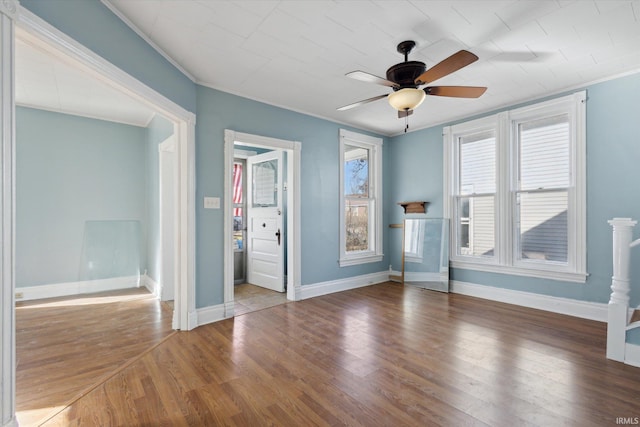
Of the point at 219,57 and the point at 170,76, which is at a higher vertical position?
the point at 219,57

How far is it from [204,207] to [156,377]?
5.75ft

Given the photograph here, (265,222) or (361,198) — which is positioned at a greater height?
(361,198)

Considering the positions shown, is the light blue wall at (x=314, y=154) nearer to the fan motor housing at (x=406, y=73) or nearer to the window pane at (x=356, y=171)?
the window pane at (x=356, y=171)

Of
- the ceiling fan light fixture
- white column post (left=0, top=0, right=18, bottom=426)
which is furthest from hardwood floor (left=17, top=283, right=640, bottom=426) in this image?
the ceiling fan light fixture

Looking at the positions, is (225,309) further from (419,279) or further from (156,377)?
(419,279)

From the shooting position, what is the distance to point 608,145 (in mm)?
3363

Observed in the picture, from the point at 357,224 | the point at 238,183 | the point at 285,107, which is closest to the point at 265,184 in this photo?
the point at 238,183

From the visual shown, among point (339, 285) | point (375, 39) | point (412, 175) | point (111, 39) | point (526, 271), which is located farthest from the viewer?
point (412, 175)

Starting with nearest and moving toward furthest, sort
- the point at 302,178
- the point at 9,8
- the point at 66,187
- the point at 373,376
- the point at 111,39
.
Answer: the point at 9,8
the point at 111,39
the point at 373,376
the point at 302,178
the point at 66,187

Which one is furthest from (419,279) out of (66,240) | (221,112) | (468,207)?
(66,240)

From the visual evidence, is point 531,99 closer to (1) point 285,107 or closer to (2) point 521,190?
(2) point 521,190

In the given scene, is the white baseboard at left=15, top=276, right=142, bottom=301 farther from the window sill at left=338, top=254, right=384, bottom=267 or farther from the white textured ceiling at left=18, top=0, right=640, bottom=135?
the white textured ceiling at left=18, top=0, right=640, bottom=135

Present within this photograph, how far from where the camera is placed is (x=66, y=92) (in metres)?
3.87

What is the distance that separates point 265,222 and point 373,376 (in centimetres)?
321
